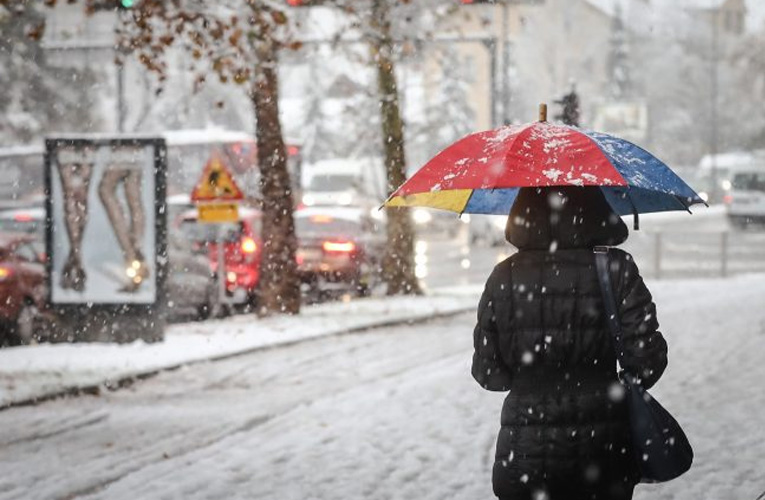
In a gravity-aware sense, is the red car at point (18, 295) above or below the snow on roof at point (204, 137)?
below

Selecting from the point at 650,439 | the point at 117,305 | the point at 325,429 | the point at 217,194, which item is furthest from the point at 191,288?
the point at 650,439

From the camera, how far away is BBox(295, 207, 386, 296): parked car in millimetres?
22562

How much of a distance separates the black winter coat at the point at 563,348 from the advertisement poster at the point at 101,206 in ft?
35.4

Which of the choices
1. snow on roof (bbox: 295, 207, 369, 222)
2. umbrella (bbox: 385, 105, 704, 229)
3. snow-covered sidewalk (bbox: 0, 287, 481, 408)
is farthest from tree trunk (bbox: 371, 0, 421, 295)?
umbrella (bbox: 385, 105, 704, 229)

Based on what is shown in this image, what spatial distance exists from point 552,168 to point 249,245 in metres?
16.1

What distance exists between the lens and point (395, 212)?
21766 millimetres

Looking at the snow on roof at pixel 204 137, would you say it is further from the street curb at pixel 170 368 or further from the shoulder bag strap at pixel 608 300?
the shoulder bag strap at pixel 608 300

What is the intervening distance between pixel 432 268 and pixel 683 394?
2137 cm

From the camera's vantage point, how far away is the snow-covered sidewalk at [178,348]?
12.1 m

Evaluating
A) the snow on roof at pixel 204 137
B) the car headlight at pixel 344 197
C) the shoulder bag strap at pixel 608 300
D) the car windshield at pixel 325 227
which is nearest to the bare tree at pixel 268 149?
the car windshield at pixel 325 227

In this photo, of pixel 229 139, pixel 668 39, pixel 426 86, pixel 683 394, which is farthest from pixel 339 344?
pixel 668 39

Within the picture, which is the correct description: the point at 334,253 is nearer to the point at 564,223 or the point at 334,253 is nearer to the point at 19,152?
the point at 564,223

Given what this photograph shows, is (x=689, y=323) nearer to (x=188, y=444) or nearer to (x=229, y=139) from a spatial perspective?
(x=188, y=444)

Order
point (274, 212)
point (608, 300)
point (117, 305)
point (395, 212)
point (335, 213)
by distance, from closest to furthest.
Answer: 1. point (608, 300)
2. point (117, 305)
3. point (274, 212)
4. point (395, 212)
5. point (335, 213)
